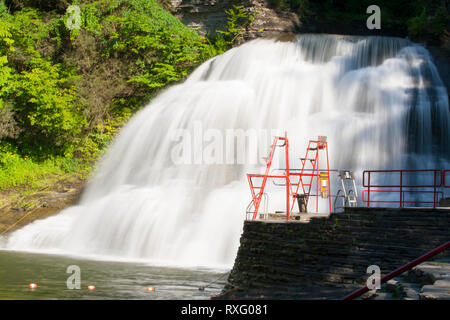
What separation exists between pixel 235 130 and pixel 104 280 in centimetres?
1286

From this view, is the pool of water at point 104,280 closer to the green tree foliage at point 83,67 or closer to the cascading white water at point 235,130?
the cascading white water at point 235,130

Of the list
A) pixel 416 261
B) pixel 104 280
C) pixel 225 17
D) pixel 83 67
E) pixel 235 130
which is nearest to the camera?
pixel 416 261

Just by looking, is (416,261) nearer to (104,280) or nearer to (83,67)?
(104,280)

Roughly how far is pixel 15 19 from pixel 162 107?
11.4 m

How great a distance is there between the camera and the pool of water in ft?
40.0

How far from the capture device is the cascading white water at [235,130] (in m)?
20.3

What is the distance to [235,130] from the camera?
84.5 feet

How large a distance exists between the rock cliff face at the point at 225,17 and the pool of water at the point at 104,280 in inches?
874

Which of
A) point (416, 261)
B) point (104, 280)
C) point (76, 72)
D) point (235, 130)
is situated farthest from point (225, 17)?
point (416, 261)

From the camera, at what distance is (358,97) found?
25062 mm

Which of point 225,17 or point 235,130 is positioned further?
point 225,17

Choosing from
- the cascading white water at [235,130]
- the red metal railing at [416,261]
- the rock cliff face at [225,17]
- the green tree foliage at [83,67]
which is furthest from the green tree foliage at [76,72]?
the red metal railing at [416,261]
